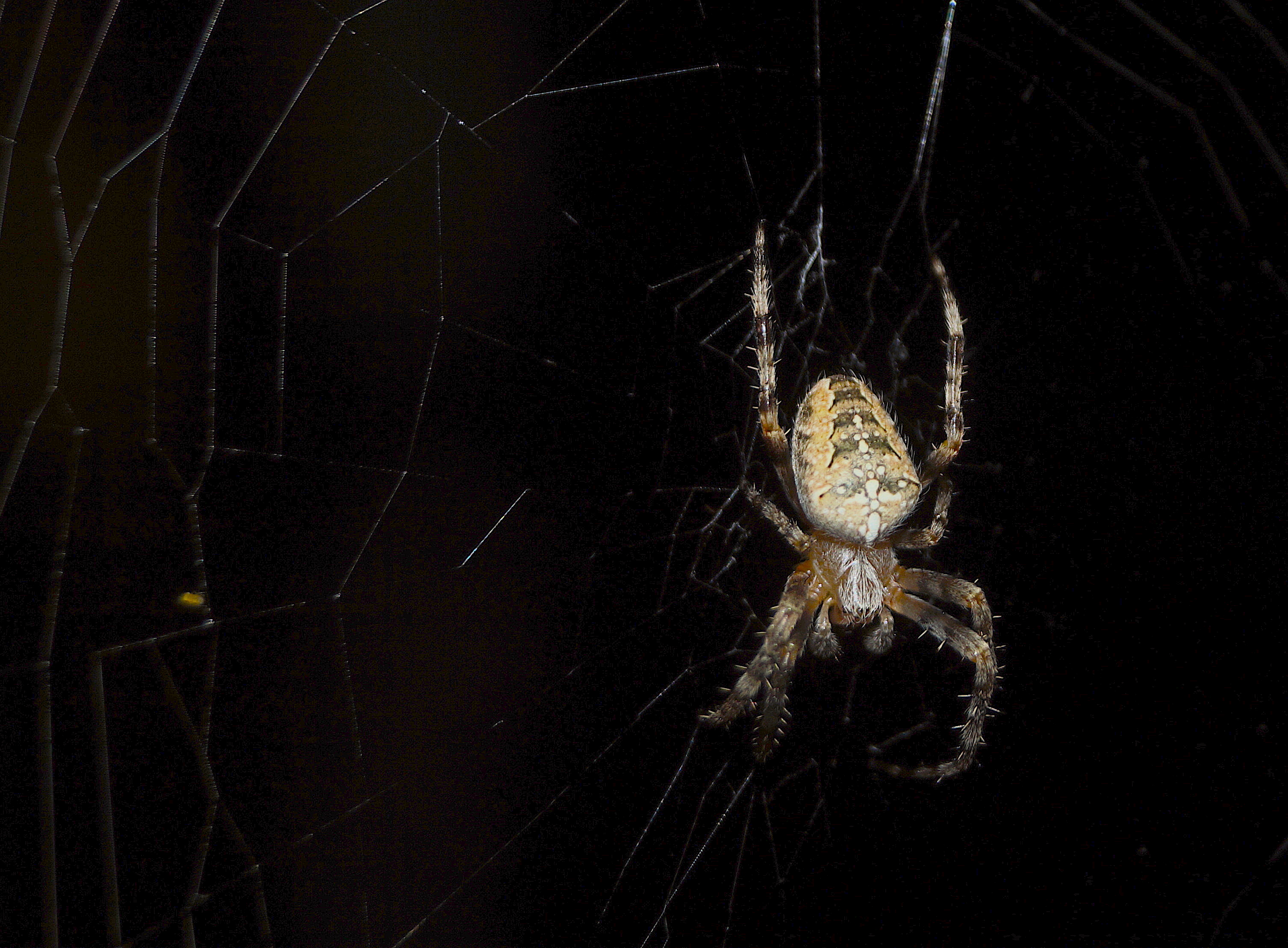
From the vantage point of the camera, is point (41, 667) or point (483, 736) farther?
point (483, 736)

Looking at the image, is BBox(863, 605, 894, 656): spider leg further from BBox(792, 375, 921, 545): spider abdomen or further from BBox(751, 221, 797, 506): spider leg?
BBox(751, 221, 797, 506): spider leg

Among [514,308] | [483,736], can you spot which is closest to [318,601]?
[483,736]

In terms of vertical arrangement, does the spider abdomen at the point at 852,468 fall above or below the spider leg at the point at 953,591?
above

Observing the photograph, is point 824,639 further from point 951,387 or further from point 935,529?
point 951,387

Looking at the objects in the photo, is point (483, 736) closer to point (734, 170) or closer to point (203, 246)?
point (203, 246)

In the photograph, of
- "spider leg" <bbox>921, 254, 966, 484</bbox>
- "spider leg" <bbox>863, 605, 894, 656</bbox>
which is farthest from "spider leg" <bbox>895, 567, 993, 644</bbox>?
"spider leg" <bbox>921, 254, 966, 484</bbox>

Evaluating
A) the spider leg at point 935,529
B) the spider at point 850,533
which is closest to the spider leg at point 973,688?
the spider at point 850,533

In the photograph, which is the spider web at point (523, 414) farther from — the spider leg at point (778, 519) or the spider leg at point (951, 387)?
the spider leg at point (951, 387)
